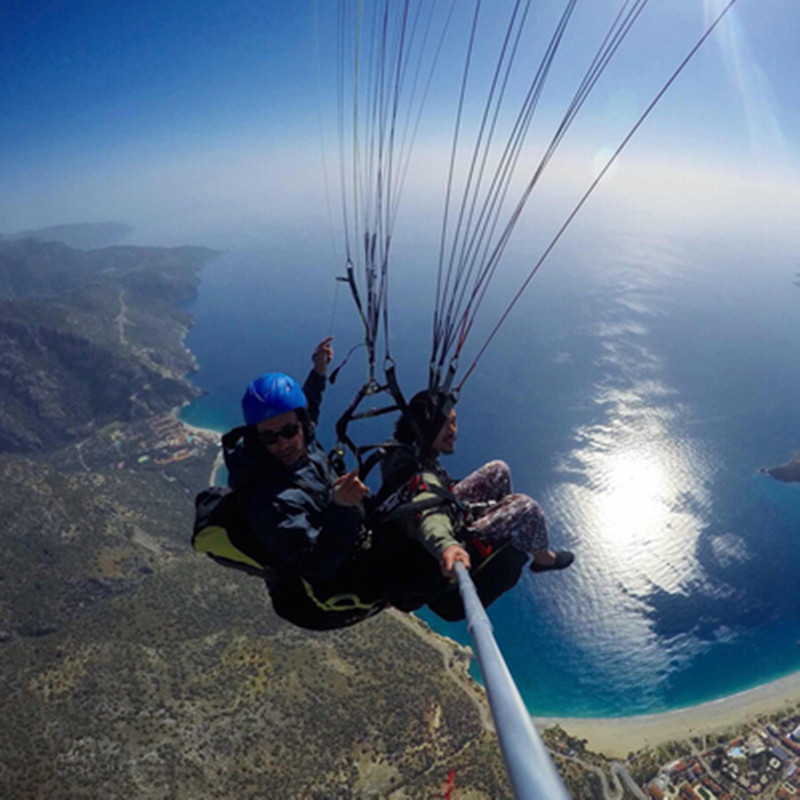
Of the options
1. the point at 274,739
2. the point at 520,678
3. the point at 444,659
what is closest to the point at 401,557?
the point at 274,739

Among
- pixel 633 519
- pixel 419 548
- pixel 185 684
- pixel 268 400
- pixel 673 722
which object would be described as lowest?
pixel 673 722

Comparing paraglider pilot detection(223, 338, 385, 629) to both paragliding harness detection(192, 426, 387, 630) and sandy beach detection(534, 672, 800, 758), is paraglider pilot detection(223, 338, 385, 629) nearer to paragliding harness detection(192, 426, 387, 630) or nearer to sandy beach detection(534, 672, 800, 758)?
paragliding harness detection(192, 426, 387, 630)

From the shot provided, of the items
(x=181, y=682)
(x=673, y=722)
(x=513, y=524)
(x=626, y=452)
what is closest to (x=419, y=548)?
(x=513, y=524)

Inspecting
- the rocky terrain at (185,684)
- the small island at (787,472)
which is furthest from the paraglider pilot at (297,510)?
the small island at (787,472)

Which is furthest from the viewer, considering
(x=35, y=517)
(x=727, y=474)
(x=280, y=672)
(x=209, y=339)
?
(x=209, y=339)

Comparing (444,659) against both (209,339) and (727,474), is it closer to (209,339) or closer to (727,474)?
(727,474)

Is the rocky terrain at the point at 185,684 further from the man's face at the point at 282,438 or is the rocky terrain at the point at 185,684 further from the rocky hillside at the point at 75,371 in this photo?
the rocky hillside at the point at 75,371

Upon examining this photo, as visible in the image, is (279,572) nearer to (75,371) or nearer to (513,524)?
(513,524)
